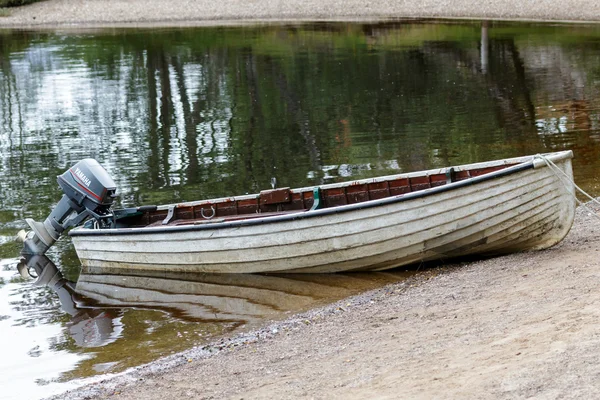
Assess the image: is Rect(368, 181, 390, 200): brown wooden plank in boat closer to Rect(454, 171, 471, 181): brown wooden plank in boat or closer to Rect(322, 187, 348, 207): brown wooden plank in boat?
Rect(322, 187, 348, 207): brown wooden plank in boat

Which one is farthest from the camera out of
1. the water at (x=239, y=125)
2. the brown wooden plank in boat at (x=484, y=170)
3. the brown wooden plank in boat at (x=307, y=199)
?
the brown wooden plank in boat at (x=307, y=199)

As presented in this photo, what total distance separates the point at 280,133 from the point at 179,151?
2.74 m

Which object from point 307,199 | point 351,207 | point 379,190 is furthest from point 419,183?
point 307,199

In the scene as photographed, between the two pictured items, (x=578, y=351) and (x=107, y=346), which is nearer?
(x=578, y=351)

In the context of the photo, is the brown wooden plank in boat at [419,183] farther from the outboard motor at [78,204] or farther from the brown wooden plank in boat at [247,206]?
the outboard motor at [78,204]

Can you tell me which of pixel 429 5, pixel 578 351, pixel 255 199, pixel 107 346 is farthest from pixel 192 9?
pixel 578 351

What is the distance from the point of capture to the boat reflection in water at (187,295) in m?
10.6

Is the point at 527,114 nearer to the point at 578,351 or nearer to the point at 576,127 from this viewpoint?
the point at 576,127

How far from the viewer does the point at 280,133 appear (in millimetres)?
21844

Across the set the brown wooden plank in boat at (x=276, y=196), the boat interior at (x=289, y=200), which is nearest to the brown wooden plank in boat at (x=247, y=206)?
the boat interior at (x=289, y=200)

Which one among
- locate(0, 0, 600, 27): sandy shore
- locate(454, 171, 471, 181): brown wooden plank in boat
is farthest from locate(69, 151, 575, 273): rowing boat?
locate(0, 0, 600, 27): sandy shore

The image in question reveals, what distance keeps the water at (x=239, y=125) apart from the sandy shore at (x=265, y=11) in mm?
2733

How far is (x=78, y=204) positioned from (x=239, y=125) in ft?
34.0

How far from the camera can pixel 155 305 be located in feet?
37.4
